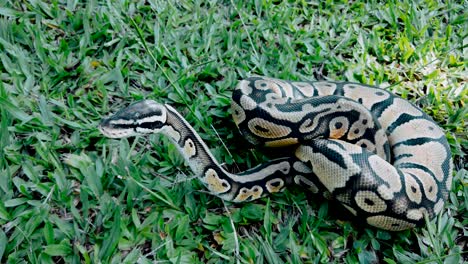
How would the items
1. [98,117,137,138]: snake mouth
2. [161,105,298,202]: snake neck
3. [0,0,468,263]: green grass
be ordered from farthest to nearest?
[161,105,298,202]: snake neck
[98,117,137,138]: snake mouth
[0,0,468,263]: green grass

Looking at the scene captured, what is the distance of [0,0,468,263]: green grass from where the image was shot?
10.7 ft

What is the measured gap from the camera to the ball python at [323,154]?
3344 mm

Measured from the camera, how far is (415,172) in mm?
→ 3689

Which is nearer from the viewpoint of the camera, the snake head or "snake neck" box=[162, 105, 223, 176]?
the snake head

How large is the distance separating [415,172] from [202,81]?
7.25 feet

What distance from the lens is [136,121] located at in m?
3.49

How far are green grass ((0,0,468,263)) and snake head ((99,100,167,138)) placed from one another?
1.01 ft

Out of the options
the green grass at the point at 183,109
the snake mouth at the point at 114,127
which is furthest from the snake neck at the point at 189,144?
the snake mouth at the point at 114,127

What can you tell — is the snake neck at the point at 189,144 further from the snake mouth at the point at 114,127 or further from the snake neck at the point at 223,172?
the snake mouth at the point at 114,127

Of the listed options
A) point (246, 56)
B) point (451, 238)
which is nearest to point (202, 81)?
point (246, 56)

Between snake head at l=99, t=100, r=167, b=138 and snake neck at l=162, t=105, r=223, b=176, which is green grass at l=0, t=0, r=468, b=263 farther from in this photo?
snake head at l=99, t=100, r=167, b=138

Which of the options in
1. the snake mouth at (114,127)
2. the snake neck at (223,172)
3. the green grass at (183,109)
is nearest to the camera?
the green grass at (183,109)

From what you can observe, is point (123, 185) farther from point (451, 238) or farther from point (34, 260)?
point (451, 238)

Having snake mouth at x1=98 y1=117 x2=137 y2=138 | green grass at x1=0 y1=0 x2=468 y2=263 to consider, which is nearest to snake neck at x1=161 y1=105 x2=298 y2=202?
green grass at x1=0 y1=0 x2=468 y2=263
